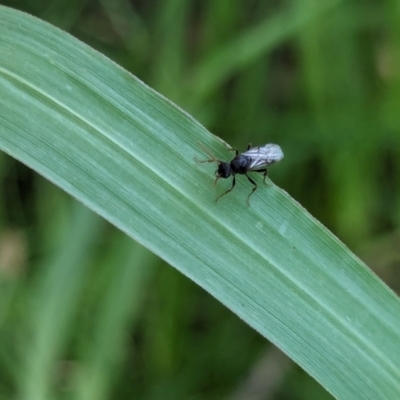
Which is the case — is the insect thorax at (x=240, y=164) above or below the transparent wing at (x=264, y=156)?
below

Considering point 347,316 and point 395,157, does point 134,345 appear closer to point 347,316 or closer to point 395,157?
point 347,316

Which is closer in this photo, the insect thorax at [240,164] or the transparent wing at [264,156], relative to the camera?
the insect thorax at [240,164]

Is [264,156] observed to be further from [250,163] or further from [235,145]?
[235,145]

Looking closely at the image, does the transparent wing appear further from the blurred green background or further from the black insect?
the blurred green background

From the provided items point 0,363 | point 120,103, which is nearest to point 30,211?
point 0,363

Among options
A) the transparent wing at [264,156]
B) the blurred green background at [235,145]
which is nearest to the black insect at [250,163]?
the transparent wing at [264,156]

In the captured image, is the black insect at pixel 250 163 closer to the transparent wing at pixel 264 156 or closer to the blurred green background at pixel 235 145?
the transparent wing at pixel 264 156

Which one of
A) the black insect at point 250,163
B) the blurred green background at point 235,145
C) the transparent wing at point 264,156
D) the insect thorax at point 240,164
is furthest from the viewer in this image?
the blurred green background at point 235,145
